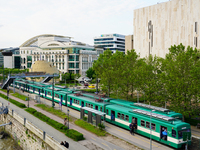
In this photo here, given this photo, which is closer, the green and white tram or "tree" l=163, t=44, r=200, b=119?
the green and white tram

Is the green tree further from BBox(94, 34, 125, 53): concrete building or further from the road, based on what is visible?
BBox(94, 34, 125, 53): concrete building

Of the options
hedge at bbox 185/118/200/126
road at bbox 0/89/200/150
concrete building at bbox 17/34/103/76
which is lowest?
road at bbox 0/89/200/150

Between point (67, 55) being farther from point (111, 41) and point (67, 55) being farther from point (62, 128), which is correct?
point (62, 128)

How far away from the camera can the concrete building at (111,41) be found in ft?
559

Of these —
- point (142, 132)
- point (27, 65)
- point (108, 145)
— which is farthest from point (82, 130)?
point (27, 65)

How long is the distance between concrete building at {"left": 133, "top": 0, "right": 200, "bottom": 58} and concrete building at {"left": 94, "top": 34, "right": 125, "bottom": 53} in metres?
103

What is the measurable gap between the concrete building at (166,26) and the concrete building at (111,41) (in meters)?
103

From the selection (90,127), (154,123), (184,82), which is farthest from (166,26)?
(154,123)

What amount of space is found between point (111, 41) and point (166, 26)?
377 ft

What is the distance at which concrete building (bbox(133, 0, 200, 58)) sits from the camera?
51750 millimetres

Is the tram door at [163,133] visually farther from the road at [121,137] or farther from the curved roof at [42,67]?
the curved roof at [42,67]

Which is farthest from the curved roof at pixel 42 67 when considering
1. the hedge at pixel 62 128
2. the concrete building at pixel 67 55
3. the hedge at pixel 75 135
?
the hedge at pixel 75 135

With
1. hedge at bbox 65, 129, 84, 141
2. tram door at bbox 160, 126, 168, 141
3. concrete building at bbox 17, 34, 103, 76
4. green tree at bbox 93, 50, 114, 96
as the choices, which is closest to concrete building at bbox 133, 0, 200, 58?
green tree at bbox 93, 50, 114, 96

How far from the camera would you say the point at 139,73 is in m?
40.2
